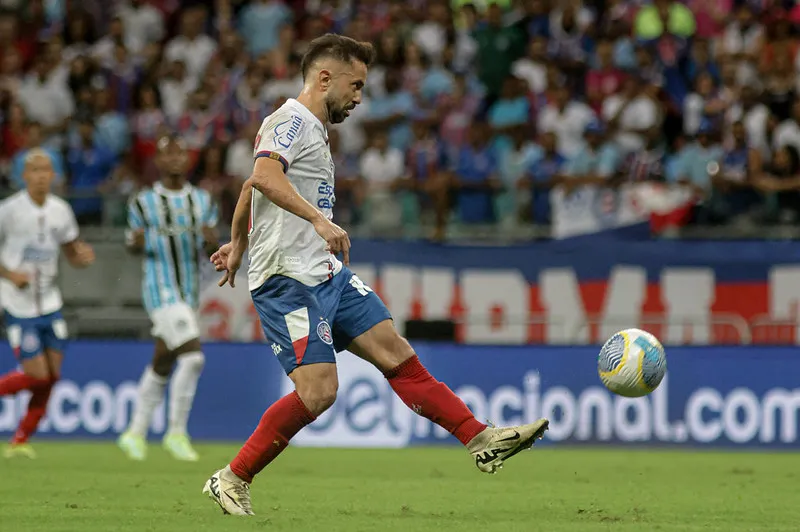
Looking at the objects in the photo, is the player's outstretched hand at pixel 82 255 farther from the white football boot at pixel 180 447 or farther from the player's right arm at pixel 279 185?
the player's right arm at pixel 279 185

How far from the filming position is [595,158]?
17.2m

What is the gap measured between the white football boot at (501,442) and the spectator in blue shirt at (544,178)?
877 cm

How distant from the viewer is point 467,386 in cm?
1545

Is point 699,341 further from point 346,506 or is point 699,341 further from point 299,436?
point 346,506

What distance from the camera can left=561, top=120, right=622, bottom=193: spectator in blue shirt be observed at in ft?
55.7

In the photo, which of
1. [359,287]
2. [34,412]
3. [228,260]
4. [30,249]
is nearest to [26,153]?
[30,249]

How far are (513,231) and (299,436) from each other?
3.46 meters

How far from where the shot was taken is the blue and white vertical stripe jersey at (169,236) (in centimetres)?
1318

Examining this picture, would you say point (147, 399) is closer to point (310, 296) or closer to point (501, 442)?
point (310, 296)

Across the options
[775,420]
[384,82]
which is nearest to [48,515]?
[775,420]

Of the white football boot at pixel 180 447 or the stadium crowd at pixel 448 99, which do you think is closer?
the white football boot at pixel 180 447

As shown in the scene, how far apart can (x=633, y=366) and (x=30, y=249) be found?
6.79 metres

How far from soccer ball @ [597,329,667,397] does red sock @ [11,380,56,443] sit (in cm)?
639

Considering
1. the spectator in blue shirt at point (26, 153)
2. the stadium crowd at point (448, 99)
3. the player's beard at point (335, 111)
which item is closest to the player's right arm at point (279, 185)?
the player's beard at point (335, 111)
